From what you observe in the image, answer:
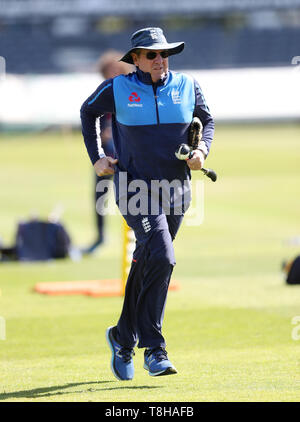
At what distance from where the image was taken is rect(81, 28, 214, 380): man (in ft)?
19.4

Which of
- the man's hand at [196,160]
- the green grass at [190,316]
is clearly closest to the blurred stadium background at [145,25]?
the green grass at [190,316]

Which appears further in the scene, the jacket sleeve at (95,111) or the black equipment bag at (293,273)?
the black equipment bag at (293,273)

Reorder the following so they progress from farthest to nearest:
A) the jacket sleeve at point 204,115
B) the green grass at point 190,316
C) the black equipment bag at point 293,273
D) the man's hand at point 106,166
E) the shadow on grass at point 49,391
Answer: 1. the black equipment bag at point 293,273
2. the jacket sleeve at point 204,115
3. the man's hand at point 106,166
4. the green grass at point 190,316
5. the shadow on grass at point 49,391

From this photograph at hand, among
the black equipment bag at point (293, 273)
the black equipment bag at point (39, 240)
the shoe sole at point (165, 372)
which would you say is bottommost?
the shoe sole at point (165, 372)

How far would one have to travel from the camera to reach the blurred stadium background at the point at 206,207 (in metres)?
6.33

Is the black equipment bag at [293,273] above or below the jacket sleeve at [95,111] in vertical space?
below

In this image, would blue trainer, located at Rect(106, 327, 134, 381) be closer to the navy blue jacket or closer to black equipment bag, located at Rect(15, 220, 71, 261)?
the navy blue jacket

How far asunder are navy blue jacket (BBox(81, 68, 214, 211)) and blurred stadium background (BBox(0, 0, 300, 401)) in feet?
4.25

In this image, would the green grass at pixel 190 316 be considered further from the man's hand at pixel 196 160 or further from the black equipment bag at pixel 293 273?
the man's hand at pixel 196 160

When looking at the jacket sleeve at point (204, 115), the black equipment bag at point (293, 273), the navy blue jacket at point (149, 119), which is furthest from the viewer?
the black equipment bag at point (293, 273)

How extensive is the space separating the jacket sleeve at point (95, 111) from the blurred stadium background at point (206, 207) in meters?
1.46

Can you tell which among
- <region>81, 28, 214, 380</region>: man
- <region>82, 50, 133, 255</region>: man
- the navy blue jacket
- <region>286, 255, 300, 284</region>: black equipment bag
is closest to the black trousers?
<region>81, 28, 214, 380</region>: man

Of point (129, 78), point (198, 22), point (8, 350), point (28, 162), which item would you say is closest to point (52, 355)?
point (8, 350)
